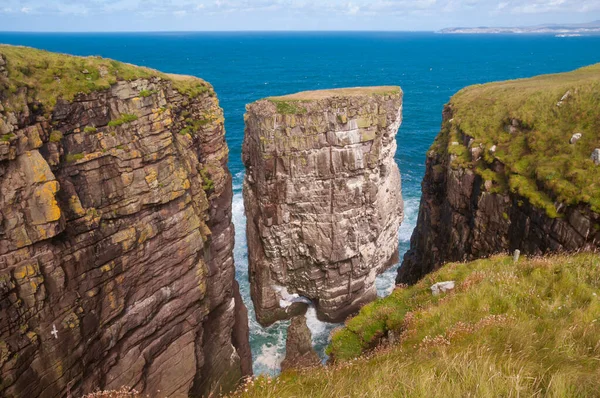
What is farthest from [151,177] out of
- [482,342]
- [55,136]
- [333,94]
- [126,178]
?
[333,94]

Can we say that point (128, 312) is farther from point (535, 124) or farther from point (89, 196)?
point (535, 124)

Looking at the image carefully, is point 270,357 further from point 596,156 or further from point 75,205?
point 596,156

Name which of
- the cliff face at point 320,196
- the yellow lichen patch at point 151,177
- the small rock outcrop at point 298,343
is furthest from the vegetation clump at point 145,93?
the small rock outcrop at point 298,343

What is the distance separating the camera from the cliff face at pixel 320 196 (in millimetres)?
32469

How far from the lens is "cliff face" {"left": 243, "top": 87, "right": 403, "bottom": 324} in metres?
32.5

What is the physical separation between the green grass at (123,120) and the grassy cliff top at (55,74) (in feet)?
4.95

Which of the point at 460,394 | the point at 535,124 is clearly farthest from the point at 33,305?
the point at 535,124

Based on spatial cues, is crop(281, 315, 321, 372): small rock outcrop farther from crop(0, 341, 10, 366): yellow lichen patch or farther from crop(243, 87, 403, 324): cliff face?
crop(0, 341, 10, 366): yellow lichen patch

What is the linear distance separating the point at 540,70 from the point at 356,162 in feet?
479

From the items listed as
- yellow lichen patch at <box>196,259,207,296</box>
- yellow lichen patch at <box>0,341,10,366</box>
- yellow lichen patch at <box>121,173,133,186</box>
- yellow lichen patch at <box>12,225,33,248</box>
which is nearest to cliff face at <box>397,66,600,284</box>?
yellow lichen patch at <box>196,259,207,296</box>

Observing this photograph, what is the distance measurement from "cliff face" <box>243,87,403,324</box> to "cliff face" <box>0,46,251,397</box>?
8.47m

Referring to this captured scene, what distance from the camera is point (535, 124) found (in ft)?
98.8

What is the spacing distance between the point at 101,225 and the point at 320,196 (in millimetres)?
19831

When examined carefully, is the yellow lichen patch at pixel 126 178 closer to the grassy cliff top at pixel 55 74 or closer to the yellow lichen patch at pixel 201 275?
the grassy cliff top at pixel 55 74
